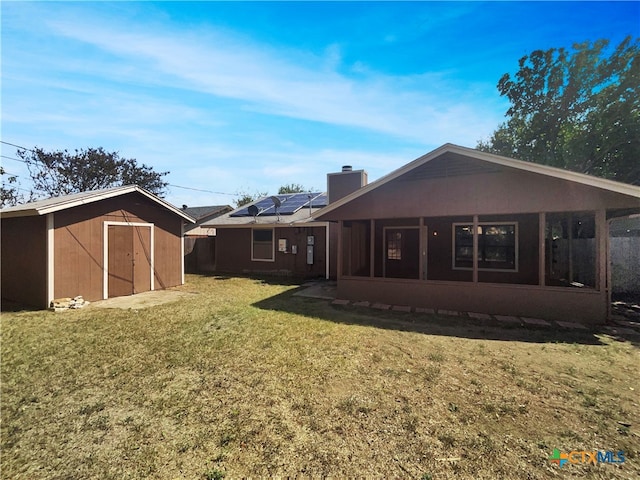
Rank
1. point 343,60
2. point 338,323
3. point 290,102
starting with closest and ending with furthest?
point 338,323 < point 343,60 < point 290,102

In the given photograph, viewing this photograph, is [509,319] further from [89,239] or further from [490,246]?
[89,239]

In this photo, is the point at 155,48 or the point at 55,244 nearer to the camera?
the point at 155,48

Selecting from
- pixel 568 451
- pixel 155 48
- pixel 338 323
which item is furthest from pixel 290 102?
pixel 568 451

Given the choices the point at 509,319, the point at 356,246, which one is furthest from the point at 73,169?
the point at 509,319

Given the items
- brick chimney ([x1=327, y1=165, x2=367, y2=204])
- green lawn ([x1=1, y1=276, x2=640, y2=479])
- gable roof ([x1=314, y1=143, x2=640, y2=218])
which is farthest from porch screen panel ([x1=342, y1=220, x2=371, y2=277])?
green lawn ([x1=1, y1=276, x2=640, y2=479])

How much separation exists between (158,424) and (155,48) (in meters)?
8.29

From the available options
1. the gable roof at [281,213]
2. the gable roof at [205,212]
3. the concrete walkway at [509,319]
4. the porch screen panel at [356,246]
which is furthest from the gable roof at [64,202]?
the gable roof at [205,212]

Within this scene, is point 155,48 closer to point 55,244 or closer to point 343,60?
point 343,60

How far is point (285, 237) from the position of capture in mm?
13812

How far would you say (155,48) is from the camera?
23.3 feet

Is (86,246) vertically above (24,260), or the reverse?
(86,246)

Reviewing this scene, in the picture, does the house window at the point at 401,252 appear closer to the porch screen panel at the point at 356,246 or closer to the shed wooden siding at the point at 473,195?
the porch screen panel at the point at 356,246

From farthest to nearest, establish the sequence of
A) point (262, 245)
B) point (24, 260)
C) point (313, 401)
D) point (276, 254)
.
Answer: point (262, 245), point (276, 254), point (24, 260), point (313, 401)

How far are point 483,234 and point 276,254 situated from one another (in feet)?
29.5
